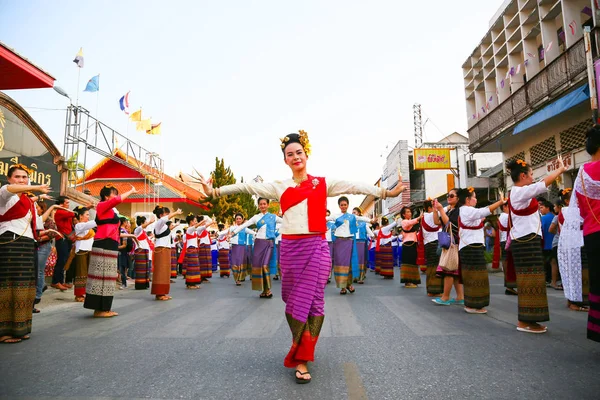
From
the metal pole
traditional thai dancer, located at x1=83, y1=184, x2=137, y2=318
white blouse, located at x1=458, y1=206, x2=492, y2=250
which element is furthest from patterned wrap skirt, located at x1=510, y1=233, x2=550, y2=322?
the metal pole

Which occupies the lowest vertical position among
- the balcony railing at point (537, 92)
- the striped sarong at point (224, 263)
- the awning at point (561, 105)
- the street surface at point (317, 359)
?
the street surface at point (317, 359)

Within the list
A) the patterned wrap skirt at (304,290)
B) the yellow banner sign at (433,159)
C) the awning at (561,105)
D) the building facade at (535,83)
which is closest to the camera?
the patterned wrap skirt at (304,290)

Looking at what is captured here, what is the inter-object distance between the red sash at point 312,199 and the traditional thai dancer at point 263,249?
5241 millimetres

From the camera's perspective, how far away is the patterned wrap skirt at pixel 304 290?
11.4 ft

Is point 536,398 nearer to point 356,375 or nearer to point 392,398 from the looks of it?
point 392,398

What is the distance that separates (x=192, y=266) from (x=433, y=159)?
69.4 feet

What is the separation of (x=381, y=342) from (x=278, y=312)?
2.64 metres

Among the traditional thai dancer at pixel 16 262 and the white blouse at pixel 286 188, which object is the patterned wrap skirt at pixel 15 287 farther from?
the white blouse at pixel 286 188

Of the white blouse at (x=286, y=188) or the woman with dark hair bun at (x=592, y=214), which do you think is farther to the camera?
the white blouse at (x=286, y=188)

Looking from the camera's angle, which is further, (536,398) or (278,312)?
(278,312)

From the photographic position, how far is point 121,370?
3.59 metres

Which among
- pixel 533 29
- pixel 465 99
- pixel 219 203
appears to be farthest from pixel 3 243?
pixel 219 203

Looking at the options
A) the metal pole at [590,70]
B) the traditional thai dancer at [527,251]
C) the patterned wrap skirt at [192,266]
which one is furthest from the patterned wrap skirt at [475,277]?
the metal pole at [590,70]

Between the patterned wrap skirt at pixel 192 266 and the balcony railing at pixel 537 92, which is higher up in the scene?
the balcony railing at pixel 537 92
